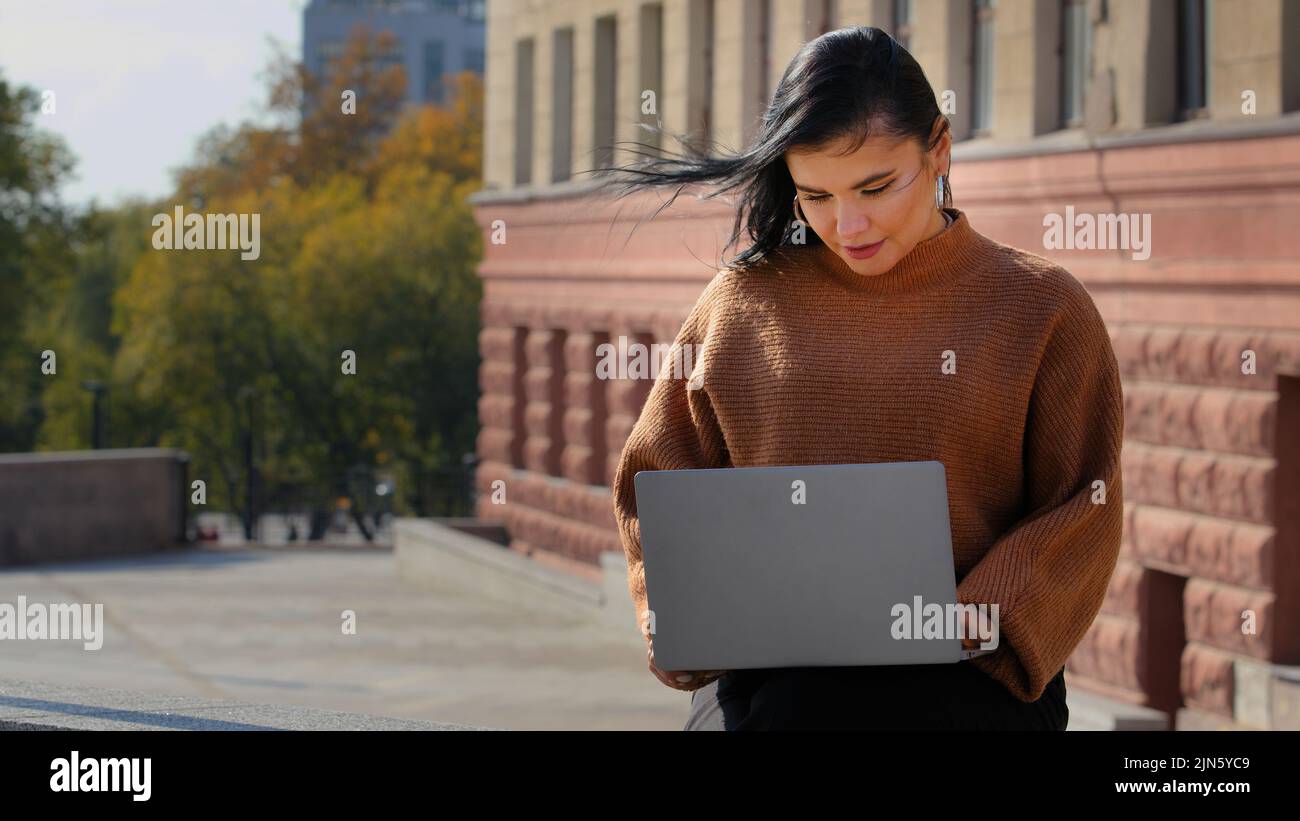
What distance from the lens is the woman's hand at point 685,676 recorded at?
3.53 m

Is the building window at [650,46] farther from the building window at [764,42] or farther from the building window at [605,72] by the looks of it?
the building window at [764,42]

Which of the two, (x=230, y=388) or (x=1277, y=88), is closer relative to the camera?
(x=1277, y=88)

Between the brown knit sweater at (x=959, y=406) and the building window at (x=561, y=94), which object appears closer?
the brown knit sweater at (x=959, y=406)

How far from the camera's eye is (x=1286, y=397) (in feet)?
42.5

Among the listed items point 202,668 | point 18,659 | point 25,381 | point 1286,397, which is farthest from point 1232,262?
point 25,381

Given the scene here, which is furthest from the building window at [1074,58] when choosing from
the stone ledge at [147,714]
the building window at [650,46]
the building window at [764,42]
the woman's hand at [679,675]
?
the woman's hand at [679,675]

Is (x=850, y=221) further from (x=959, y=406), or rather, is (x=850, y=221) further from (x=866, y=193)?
(x=959, y=406)

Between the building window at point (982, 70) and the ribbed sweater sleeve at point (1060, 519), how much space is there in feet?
46.8

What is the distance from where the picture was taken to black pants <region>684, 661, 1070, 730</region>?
3.42m

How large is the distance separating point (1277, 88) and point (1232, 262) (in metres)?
1.19

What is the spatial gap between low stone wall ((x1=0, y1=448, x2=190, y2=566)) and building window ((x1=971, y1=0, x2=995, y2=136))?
1670 centimetres

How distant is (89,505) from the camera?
102ft

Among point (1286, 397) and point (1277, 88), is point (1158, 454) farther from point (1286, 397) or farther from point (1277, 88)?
point (1277, 88)
